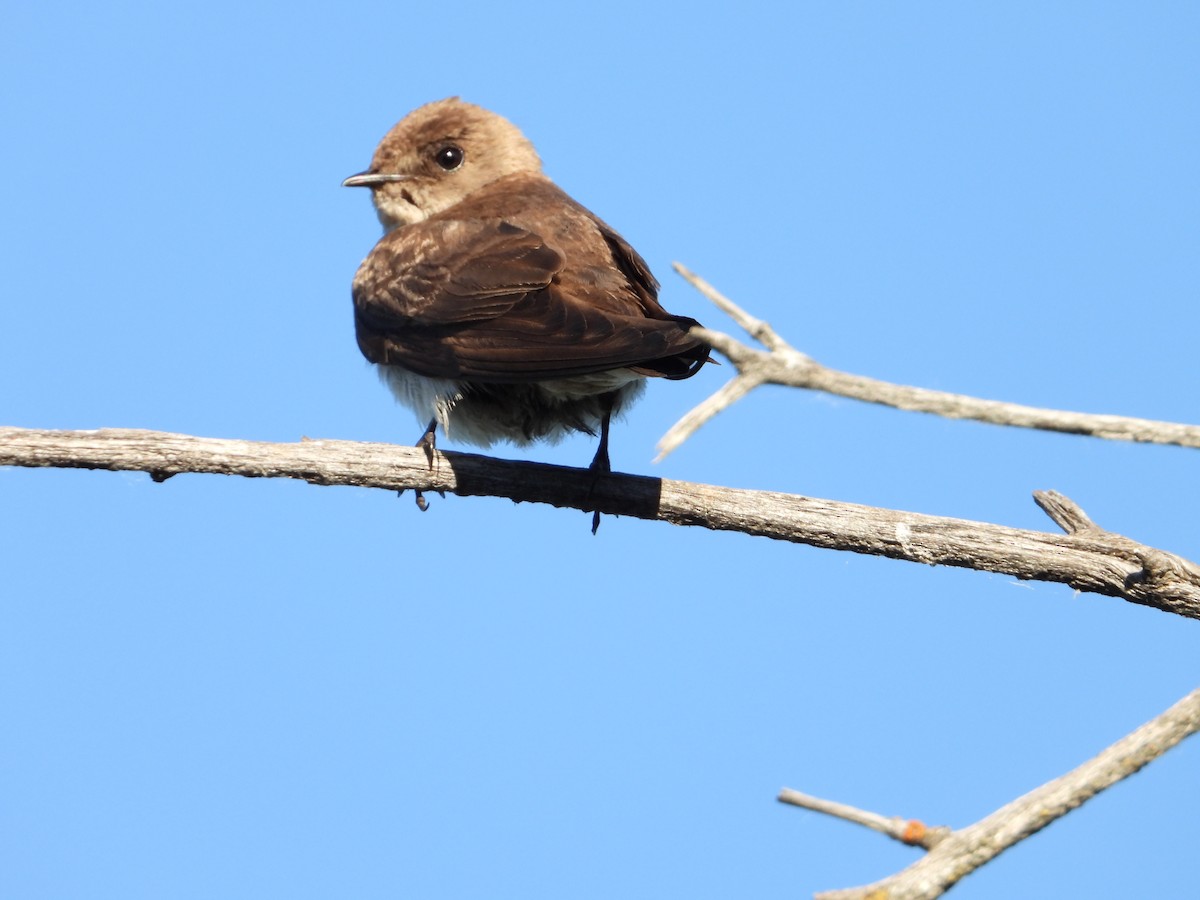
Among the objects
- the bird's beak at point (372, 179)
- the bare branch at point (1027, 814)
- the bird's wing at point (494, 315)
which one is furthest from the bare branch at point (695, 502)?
the bird's beak at point (372, 179)

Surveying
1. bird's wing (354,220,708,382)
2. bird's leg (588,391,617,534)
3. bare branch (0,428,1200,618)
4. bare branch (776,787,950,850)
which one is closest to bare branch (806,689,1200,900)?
bare branch (776,787,950,850)

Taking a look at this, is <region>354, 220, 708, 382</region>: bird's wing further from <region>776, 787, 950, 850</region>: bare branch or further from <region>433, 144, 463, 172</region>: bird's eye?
<region>776, 787, 950, 850</region>: bare branch

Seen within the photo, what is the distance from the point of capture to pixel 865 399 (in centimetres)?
268

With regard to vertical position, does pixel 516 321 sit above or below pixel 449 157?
below

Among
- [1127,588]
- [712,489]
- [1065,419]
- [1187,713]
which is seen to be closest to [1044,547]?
[1127,588]

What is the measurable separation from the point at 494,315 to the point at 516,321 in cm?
15

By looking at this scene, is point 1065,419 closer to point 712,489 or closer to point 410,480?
point 712,489

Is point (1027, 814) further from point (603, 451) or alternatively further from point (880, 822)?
Answer: point (603, 451)

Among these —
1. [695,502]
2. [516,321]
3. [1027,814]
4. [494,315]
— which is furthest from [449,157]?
[1027,814]

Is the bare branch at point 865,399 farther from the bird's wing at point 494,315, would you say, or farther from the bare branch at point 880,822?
the bird's wing at point 494,315

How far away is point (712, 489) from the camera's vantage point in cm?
493

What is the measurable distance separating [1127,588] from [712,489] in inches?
55.3

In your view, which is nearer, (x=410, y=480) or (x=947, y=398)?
(x=947, y=398)

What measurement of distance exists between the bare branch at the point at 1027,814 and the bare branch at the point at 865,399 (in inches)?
24.5
